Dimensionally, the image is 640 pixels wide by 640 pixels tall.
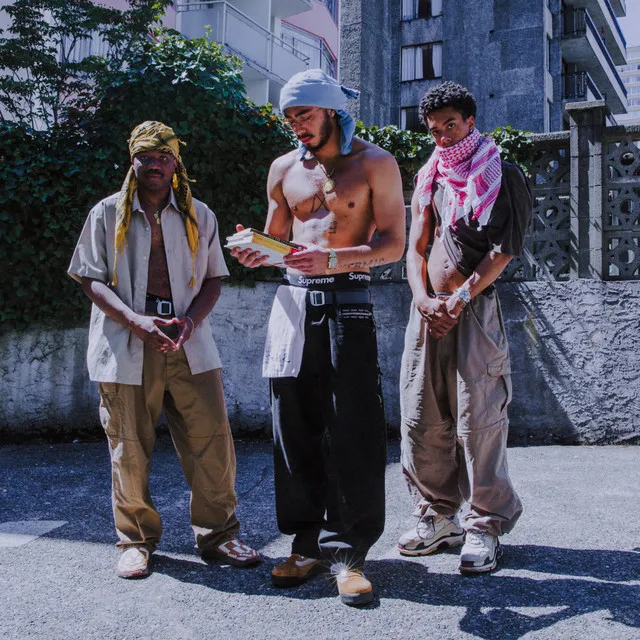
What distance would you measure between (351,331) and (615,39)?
42.2 meters

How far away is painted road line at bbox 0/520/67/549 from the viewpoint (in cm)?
407

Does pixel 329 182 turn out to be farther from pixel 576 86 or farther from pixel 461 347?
pixel 576 86

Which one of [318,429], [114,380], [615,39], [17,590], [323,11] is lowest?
[17,590]

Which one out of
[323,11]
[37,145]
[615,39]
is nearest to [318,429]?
[37,145]

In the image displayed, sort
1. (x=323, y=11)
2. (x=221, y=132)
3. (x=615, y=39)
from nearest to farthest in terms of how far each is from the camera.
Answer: (x=221, y=132)
(x=323, y=11)
(x=615, y=39)

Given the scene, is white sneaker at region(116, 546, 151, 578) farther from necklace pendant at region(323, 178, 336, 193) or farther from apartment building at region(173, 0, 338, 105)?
apartment building at region(173, 0, 338, 105)

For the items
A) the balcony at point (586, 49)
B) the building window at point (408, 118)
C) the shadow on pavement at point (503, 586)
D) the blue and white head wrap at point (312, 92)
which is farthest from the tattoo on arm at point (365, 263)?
the balcony at point (586, 49)

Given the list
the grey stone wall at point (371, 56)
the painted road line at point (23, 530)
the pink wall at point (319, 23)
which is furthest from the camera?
the pink wall at point (319, 23)

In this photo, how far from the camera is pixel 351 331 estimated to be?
3.26 m

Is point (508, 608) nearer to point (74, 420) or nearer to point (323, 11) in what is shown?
point (74, 420)

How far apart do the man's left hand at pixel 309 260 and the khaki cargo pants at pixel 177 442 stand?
0.91m

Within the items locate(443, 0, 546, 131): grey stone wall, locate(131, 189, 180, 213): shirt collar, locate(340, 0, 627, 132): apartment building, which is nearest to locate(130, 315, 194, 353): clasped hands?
locate(131, 189, 180, 213): shirt collar

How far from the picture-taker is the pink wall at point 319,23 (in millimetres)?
26891

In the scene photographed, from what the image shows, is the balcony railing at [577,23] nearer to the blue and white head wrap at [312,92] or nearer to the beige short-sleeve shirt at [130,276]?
the blue and white head wrap at [312,92]
